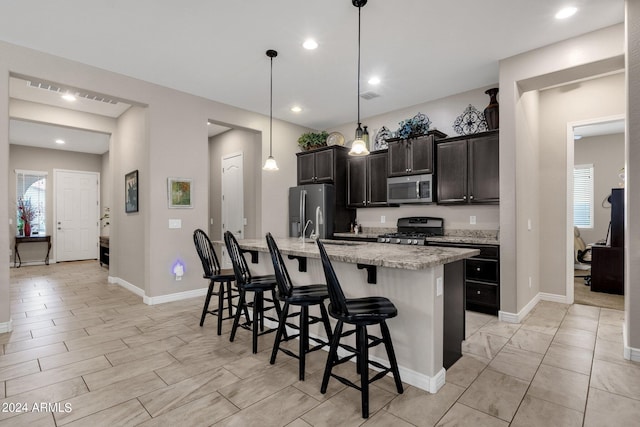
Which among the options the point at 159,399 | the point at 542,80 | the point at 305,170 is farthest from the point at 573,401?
the point at 305,170

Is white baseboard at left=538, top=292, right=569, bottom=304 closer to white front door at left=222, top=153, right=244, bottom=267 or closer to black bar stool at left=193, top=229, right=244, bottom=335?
black bar stool at left=193, top=229, right=244, bottom=335

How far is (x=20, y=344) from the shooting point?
9.78 feet

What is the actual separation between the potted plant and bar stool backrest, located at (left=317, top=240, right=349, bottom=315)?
13.7 feet

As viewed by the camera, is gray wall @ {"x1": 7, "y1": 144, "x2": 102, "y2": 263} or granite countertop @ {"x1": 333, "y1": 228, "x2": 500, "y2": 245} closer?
granite countertop @ {"x1": 333, "y1": 228, "x2": 500, "y2": 245}

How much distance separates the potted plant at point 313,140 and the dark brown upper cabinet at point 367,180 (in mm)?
595

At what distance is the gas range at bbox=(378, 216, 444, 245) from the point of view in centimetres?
443

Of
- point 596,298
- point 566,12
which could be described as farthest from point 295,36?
point 596,298

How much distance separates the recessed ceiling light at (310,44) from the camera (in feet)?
10.7

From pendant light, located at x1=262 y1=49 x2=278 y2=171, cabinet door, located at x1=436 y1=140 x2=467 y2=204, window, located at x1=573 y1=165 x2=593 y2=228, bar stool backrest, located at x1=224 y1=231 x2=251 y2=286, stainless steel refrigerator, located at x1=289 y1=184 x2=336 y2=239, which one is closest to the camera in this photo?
bar stool backrest, located at x1=224 y1=231 x2=251 y2=286

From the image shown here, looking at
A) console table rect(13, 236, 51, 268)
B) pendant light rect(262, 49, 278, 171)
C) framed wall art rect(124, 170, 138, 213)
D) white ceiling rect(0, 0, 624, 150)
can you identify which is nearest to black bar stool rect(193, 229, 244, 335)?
pendant light rect(262, 49, 278, 171)

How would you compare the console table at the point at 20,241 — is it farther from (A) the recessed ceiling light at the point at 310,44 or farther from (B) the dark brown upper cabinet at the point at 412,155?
(B) the dark brown upper cabinet at the point at 412,155

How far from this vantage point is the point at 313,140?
5.86 metres

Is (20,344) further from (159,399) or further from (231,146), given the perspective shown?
(231,146)

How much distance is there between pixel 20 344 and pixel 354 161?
→ 4.81 metres
